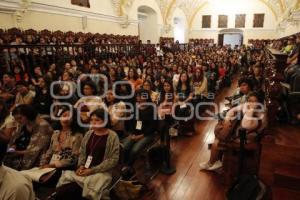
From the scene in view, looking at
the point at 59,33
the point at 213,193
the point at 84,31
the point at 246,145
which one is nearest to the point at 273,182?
the point at 246,145

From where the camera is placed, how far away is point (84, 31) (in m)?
10.8

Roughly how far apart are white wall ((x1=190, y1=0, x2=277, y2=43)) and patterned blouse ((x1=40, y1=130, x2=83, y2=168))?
21.5 m

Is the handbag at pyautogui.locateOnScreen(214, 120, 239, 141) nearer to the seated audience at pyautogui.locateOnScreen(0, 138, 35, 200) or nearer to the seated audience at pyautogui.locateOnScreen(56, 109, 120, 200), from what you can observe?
the seated audience at pyautogui.locateOnScreen(56, 109, 120, 200)

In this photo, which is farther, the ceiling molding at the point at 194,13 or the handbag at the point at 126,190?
the ceiling molding at the point at 194,13

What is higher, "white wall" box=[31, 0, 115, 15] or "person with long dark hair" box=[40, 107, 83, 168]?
"white wall" box=[31, 0, 115, 15]

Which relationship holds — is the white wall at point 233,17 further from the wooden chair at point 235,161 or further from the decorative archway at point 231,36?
the wooden chair at point 235,161

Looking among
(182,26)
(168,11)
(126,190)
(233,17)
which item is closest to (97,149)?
(126,190)

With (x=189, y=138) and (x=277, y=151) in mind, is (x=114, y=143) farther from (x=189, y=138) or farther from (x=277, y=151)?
(x=189, y=138)

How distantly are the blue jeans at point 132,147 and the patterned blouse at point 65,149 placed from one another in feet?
2.28

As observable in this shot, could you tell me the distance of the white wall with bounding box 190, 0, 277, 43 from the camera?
795 inches

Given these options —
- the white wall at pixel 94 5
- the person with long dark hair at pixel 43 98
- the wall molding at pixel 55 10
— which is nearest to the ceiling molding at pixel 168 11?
the wall molding at pixel 55 10

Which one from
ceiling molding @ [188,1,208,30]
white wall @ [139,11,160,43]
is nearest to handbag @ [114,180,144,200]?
white wall @ [139,11,160,43]

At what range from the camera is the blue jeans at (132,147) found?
9.93 ft

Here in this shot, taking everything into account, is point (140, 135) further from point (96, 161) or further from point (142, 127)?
point (96, 161)
